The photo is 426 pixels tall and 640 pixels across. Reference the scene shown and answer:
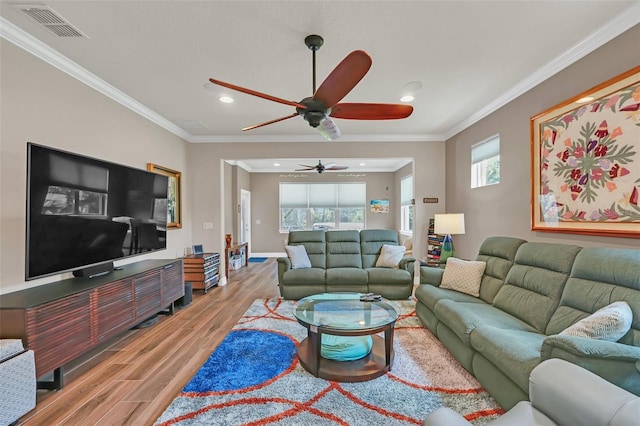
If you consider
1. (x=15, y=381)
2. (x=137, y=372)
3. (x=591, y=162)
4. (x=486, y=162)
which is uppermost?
(x=486, y=162)

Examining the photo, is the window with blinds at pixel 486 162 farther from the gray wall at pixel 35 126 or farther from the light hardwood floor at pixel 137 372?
the gray wall at pixel 35 126

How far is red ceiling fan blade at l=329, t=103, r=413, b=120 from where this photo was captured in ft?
7.25

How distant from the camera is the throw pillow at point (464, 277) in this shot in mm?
2912

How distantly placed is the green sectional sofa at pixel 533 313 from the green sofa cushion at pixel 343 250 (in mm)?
1649

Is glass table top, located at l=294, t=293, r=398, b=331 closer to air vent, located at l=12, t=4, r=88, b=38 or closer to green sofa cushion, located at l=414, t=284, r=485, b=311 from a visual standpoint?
green sofa cushion, located at l=414, t=284, r=485, b=311

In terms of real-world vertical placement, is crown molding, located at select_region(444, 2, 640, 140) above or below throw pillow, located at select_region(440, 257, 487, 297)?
above

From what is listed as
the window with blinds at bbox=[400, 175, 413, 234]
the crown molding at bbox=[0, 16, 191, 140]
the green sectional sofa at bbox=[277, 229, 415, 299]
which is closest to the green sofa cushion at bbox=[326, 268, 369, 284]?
the green sectional sofa at bbox=[277, 229, 415, 299]

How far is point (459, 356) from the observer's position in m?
2.23

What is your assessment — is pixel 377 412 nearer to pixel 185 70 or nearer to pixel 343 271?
pixel 343 271

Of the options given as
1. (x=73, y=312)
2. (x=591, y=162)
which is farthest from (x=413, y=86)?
(x=73, y=312)

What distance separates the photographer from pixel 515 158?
327cm

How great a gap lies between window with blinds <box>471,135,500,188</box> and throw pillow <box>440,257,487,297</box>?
1375 millimetres

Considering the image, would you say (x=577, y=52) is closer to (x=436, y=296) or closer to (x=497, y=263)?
(x=497, y=263)

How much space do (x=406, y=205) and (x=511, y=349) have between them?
250 inches
